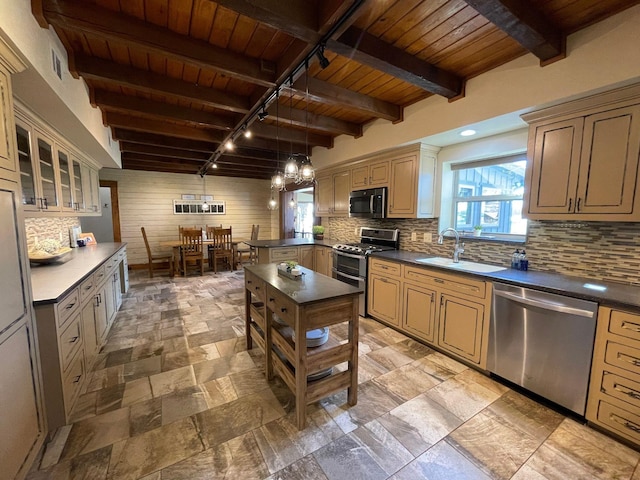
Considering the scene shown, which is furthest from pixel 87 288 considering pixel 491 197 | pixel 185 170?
pixel 185 170

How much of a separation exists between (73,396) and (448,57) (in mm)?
3789

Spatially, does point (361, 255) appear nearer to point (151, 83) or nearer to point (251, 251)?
point (251, 251)

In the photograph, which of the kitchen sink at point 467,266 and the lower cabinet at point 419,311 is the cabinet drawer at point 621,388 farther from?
the lower cabinet at point 419,311

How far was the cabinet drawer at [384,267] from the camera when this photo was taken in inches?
119

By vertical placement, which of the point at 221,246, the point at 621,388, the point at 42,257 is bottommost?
the point at 621,388

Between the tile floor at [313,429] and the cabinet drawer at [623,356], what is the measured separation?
0.49 m

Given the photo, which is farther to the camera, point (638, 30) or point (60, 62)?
point (60, 62)

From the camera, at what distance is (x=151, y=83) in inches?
93.7

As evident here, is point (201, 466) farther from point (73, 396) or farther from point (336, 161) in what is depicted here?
point (336, 161)

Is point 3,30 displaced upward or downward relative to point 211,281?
upward

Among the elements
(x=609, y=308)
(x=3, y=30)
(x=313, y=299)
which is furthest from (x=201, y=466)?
(x=609, y=308)

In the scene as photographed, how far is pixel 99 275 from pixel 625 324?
4.24 meters

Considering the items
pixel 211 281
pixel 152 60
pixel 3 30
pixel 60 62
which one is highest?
pixel 152 60

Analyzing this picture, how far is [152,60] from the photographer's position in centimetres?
221
